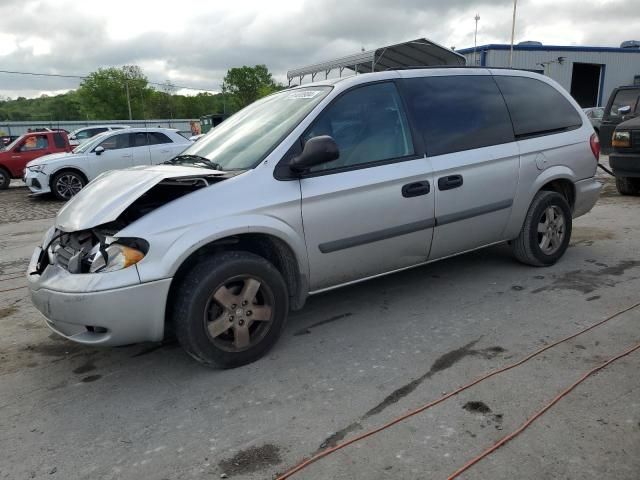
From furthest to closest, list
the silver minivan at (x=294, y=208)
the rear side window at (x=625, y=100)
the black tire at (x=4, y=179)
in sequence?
the black tire at (x=4, y=179)
the rear side window at (x=625, y=100)
the silver minivan at (x=294, y=208)

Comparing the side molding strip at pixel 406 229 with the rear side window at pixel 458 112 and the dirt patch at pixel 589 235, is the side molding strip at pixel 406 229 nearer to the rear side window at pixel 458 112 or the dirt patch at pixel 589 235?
the rear side window at pixel 458 112

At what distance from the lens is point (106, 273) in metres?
2.80

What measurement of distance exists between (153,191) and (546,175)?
3.36m

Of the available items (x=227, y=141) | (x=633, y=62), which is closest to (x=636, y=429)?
(x=227, y=141)

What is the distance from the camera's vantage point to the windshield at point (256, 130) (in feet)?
11.3

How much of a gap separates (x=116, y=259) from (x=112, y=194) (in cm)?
54

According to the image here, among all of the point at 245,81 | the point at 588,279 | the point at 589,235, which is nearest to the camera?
the point at 588,279

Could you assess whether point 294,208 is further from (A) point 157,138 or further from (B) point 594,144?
(A) point 157,138

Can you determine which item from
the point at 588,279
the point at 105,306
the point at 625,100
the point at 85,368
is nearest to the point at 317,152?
the point at 105,306

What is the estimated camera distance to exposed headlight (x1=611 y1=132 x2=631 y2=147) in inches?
311

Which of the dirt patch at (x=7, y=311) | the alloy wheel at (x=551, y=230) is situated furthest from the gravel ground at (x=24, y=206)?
the alloy wheel at (x=551, y=230)

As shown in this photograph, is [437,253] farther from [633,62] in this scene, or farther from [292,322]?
[633,62]

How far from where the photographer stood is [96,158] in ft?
40.2

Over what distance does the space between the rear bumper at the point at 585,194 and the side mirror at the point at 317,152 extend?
292 cm
